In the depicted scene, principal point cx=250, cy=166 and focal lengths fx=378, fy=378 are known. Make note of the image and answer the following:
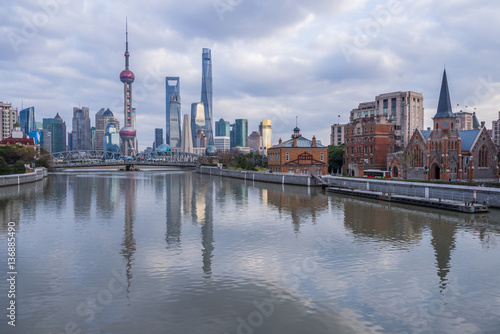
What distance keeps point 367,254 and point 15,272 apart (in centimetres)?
2205

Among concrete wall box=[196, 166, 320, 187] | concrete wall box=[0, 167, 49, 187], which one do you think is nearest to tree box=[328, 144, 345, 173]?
concrete wall box=[196, 166, 320, 187]

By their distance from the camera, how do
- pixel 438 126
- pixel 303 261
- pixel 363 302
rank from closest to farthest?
pixel 363 302, pixel 303 261, pixel 438 126

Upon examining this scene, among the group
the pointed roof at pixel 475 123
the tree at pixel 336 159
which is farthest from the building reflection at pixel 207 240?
the pointed roof at pixel 475 123

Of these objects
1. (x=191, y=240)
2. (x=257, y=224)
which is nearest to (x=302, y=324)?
(x=191, y=240)

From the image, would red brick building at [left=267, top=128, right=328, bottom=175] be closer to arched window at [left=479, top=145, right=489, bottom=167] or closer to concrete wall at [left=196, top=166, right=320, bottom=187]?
concrete wall at [left=196, top=166, right=320, bottom=187]

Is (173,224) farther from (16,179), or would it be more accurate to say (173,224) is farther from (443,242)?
(16,179)

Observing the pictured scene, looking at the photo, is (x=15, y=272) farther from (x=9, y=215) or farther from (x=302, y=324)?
(x=9, y=215)

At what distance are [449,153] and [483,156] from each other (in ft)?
33.6

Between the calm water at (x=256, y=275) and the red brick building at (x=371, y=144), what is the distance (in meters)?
58.0

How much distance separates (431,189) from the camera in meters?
54.6

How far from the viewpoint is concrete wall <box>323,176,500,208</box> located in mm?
46469

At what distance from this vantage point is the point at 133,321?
16.0 meters

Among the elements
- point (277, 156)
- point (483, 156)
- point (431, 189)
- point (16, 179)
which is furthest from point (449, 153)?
point (16, 179)

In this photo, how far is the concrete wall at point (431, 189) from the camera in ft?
152
